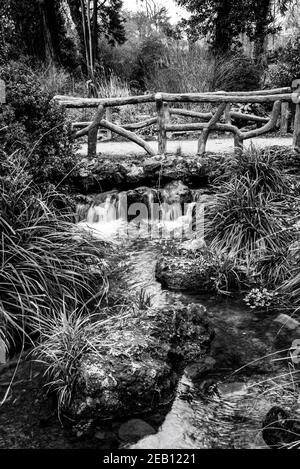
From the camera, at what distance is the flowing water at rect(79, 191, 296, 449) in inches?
129

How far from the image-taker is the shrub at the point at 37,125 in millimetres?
6574

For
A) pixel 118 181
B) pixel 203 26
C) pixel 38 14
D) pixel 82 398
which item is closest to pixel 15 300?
pixel 82 398

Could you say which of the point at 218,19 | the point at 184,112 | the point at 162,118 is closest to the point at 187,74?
the point at 218,19

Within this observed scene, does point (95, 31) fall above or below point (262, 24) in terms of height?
above

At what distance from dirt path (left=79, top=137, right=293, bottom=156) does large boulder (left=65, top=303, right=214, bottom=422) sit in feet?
21.8

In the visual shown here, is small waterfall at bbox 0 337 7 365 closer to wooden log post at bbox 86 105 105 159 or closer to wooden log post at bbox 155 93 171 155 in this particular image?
wooden log post at bbox 86 105 105 159

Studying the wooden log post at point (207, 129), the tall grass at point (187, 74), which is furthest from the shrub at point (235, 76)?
the wooden log post at point (207, 129)

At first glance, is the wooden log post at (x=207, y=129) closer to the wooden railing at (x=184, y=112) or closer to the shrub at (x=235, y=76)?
the wooden railing at (x=184, y=112)

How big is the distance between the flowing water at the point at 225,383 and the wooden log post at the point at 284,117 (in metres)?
8.54

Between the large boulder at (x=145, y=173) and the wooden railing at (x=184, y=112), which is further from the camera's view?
the wooden railing at (x=184, y=112)

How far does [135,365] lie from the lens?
368cm

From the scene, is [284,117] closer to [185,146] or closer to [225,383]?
[185,146]

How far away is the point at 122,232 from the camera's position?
7.77 metres

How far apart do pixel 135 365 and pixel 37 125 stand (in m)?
4.51
